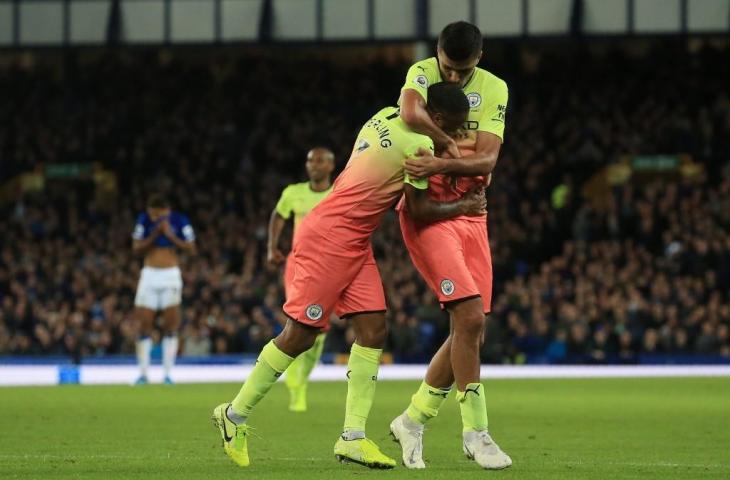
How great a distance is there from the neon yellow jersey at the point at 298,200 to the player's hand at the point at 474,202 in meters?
6.88

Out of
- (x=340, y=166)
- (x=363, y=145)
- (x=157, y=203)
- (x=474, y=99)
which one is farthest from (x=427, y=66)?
(x=340, y=166)

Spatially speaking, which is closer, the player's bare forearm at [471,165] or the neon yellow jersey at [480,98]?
the player's bare forearm at [471,165]

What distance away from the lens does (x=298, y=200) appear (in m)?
17.0

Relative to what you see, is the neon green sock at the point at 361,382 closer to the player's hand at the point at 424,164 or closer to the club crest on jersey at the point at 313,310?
the club crest on jersey at the point at 313,310

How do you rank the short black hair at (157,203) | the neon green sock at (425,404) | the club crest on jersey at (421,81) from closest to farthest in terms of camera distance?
the club crest on jersey at (421,81)
the neon green sock at (425,404)
the short black hair at (157,203)

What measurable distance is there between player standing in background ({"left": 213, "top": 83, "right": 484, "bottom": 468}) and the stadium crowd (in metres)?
19.4

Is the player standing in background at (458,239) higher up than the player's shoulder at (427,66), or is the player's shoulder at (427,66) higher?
the player's shoulder at (427,66)

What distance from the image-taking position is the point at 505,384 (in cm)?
2198

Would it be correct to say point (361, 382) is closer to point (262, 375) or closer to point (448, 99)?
point (262, 375)

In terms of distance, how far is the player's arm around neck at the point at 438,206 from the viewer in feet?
31.7

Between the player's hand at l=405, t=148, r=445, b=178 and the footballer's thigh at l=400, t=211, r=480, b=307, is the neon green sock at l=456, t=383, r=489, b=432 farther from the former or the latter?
the player's hand at l=405, t=148, r=445, b=178

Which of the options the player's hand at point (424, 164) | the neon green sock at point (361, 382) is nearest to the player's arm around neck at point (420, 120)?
the player's hand at point (424, 164)

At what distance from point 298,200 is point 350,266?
7.33 meters

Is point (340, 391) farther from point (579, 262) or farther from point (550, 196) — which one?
point (550, 196)
